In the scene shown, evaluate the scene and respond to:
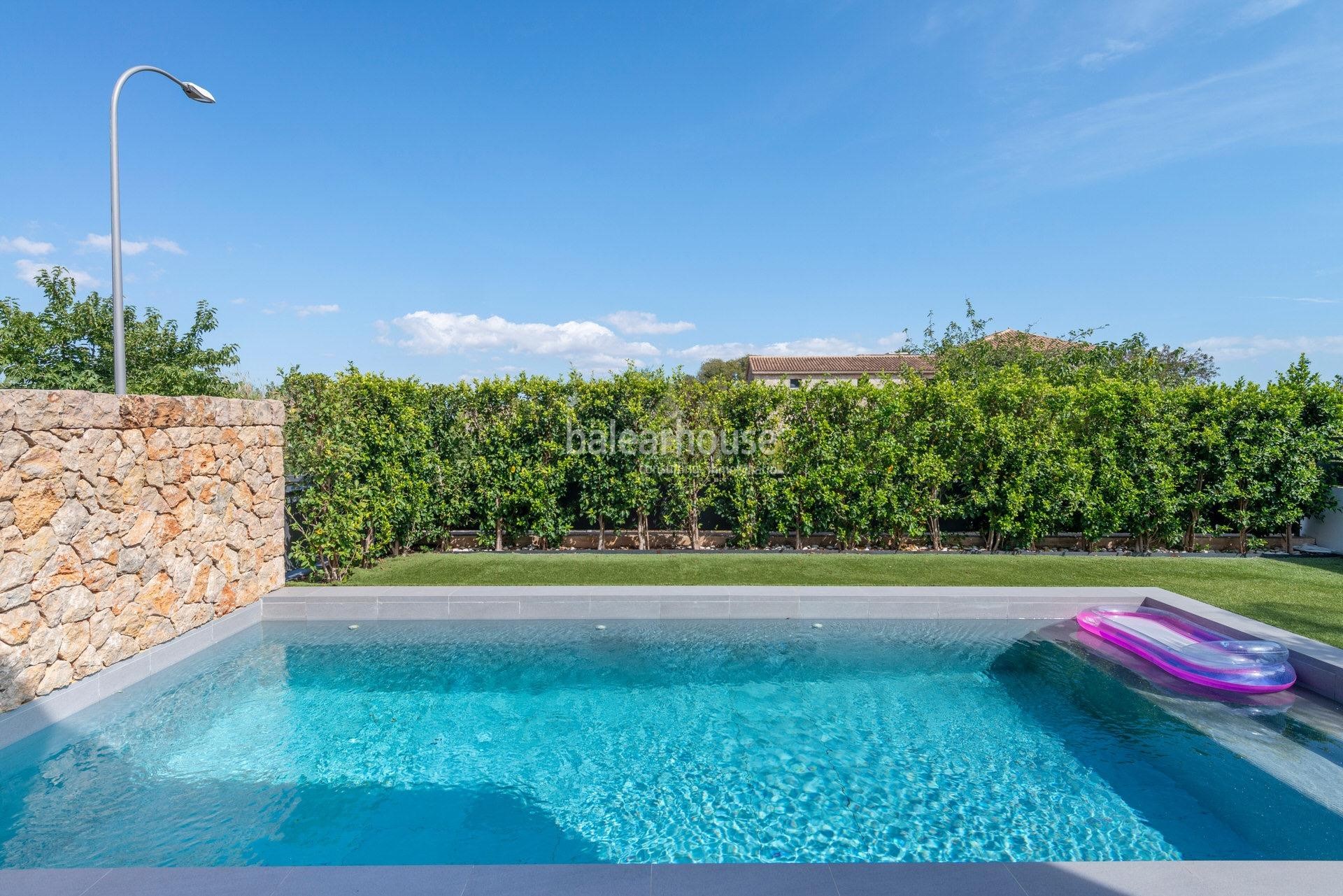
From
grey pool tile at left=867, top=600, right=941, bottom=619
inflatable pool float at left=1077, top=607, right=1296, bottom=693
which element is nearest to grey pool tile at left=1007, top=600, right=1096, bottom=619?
inflatable pool float at left=1077, top=607, right=1296, bottom=693

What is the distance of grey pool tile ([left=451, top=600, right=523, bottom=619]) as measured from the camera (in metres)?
7.17

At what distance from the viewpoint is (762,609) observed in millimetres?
7207

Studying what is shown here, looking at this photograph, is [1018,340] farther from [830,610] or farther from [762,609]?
[762,609]

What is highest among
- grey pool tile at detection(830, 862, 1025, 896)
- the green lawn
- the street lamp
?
the street lamp

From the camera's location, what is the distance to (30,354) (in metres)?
13.0

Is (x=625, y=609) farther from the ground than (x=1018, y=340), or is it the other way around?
(x=1018, y=340)

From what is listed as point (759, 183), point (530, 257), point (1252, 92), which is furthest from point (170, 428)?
→ point (1252, 92)

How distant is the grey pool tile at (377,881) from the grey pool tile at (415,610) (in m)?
4.47

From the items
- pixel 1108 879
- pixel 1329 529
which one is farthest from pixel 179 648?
pixel 1329 529

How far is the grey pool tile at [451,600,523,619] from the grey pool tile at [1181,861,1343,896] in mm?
6232

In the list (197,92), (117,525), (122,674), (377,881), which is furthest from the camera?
(197,92)

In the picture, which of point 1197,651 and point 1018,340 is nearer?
point 1197,651

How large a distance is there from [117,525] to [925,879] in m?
7.17

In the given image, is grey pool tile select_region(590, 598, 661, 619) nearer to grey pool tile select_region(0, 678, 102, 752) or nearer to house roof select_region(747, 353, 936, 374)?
grey pool tile select_region(0, 678, 102, 752)
